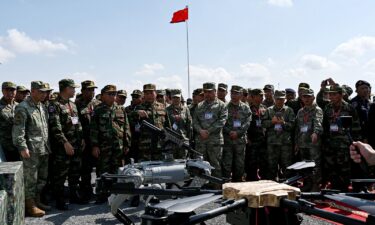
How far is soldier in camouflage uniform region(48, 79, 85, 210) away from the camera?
6.76 m

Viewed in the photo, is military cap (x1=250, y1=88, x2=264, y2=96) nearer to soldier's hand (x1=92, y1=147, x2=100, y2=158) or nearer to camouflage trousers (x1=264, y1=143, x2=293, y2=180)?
camouflage trousers (x1=264, y1=143, x2=293, y2=180)

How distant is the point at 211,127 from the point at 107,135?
2.30 metres

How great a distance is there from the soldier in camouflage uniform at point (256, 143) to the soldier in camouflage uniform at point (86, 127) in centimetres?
370

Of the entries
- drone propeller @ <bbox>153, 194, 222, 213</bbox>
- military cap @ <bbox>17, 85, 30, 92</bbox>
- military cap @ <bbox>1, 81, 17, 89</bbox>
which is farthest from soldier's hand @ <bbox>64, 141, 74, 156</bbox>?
drone propeller @ <bbox>153, 194, 222, 213</bbox>

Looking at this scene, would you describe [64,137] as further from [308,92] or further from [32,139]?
[308,92]

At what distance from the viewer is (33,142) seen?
20.6ft

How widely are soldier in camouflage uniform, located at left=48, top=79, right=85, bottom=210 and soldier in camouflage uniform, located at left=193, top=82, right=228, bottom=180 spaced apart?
2.61m

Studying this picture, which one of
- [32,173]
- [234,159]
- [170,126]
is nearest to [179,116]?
[170,126]

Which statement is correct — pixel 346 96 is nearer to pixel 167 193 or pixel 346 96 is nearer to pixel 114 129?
pixel 114 129

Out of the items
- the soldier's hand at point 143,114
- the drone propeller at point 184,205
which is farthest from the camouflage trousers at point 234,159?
the drone propeller at point 184,205

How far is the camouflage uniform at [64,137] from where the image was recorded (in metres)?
6.79

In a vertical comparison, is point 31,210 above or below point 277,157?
below

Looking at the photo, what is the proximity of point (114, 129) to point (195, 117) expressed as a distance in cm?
202

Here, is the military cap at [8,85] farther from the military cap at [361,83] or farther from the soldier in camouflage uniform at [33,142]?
the military cap at [361,83]
